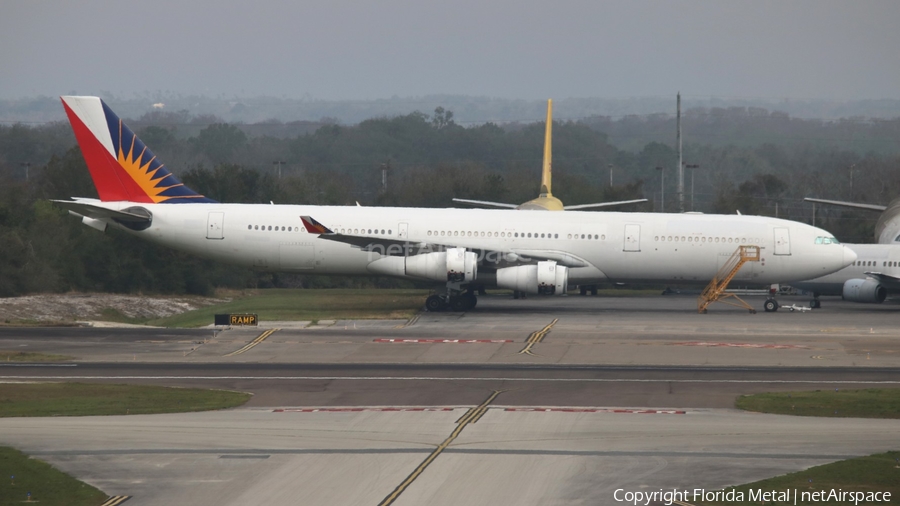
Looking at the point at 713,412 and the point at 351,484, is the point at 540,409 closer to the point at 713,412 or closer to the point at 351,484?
the point at 713,412

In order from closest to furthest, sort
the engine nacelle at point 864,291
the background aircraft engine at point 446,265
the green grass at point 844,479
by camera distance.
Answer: the green grass at point 844,479
the background aircraft engine at point 446,265
the engine nacelle at point 864,291

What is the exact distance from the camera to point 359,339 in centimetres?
3519

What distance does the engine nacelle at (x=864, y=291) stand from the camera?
48781mm

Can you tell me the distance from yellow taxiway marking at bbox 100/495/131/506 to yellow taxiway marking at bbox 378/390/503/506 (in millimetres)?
3944

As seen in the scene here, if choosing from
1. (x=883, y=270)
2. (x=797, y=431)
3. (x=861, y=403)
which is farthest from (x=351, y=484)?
(x=883, y=270)

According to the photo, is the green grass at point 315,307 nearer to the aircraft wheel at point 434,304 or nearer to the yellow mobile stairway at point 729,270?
the aircraft wheel at point 434,304

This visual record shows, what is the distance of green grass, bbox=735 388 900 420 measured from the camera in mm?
22891

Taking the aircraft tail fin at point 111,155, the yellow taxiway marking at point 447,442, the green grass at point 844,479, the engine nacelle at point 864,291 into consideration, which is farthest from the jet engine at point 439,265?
the green grass at point 844,479

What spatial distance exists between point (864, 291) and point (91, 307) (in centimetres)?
3581

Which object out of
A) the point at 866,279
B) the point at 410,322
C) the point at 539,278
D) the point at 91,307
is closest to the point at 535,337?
the point at 539,278

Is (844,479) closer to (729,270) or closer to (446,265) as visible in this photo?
(446,265)

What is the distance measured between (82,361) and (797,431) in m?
20.7

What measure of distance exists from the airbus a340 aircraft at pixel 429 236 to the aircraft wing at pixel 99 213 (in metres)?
0.11

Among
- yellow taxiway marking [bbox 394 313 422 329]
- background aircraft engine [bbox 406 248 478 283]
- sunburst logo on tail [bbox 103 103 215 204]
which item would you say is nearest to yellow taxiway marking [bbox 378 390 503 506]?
yellow taxiway marking [bbox 394 313 422 329]
